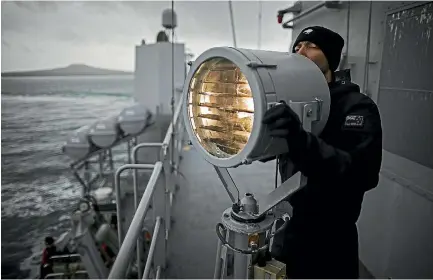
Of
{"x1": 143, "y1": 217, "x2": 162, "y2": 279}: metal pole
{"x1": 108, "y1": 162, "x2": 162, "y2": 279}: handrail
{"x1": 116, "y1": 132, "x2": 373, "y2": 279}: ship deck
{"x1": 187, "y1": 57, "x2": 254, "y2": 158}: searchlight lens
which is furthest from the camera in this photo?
{"x1": 116, "y1": 132, "x2": 373, "y2": 279}: ship deck

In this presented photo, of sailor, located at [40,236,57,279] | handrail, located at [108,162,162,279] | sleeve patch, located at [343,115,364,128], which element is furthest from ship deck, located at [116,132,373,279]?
sailor, located at [40,236,57,279]

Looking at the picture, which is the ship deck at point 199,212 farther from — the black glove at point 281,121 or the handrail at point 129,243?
the handrail at point 129,243

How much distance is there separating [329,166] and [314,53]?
0.40 metres

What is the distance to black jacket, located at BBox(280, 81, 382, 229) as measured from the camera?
0.78 m

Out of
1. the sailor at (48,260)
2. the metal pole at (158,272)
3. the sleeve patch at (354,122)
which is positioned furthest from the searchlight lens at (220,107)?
the sailor at (48,260)

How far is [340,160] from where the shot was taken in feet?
2.62

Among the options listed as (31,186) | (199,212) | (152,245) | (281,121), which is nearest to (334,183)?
(281,121)

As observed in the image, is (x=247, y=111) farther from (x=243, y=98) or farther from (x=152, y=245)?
(x=152, y=245)

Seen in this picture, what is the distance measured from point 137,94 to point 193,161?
510 centimetres

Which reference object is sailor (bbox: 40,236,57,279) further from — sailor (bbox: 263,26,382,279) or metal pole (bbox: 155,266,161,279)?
sailor (bbox: 263,26,382,279)

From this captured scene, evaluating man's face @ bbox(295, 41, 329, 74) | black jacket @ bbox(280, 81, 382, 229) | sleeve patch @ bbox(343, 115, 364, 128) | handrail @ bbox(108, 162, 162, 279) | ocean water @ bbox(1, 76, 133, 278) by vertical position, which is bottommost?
ocean water @ bbox(1, 76, 133, 278)

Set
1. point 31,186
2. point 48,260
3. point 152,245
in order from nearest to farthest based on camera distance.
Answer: point 152,245 < point 48,260 < point 31,186

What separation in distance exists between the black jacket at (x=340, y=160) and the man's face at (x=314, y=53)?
83 millimetres

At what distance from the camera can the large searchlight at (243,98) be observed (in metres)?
0.73
